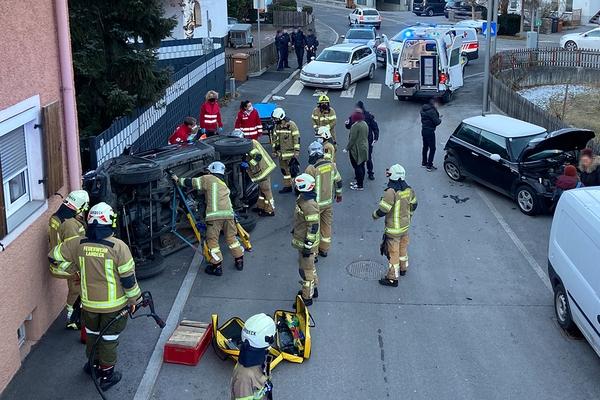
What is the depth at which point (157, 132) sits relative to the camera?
Result: 48.0 feet

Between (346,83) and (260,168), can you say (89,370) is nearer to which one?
(260,168)

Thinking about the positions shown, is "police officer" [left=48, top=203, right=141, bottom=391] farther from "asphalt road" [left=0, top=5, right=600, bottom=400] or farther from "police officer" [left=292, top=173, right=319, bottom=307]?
"police officer" [left=292, top=173, right=319, bottom=307]

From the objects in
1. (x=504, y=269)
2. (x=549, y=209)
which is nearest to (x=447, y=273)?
(x=504, y=269)

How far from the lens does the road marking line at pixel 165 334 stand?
7164 mm

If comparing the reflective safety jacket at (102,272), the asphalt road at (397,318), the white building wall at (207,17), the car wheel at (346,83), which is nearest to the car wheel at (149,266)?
the asphalt road at (397,318)

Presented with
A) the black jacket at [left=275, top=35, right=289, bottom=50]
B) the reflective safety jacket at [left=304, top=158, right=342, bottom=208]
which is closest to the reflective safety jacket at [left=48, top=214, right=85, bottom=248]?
the reflective safety jacket at [left=304, top=158, right=342, bottom=208]

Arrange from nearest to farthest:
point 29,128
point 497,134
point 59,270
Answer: point 59,270 → point 29,128 → point 497,134

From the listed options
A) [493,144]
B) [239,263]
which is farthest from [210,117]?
[493,144]

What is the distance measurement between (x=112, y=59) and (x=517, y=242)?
798 centimetres

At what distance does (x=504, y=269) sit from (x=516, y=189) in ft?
9.24

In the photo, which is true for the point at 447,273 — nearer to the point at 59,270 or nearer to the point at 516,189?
the point at 516,189

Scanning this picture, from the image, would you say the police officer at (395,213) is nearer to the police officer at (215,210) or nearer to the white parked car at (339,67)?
the police officer at (215,210)

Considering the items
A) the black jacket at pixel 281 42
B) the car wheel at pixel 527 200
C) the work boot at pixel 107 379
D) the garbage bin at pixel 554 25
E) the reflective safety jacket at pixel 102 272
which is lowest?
the work boot at pixel 107 379

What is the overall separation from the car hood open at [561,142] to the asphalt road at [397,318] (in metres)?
1.20
